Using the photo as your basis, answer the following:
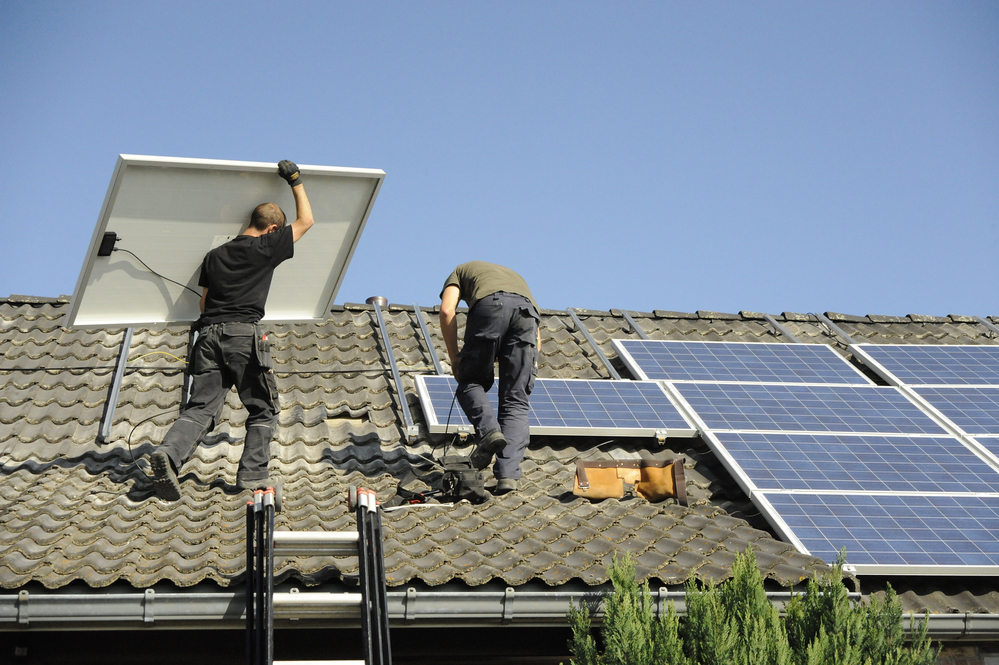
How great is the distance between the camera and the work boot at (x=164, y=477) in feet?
19.6

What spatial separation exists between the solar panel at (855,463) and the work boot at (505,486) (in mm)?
1581

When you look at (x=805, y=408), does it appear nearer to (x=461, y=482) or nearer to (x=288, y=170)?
(x=461, y=482)

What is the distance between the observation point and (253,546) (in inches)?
188

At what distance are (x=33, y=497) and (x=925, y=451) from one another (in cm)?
622

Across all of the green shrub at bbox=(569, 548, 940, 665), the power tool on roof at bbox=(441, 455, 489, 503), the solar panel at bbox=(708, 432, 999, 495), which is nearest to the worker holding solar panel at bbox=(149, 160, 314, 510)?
the power tool on roof at bbox=(441, 455, 489, 503)

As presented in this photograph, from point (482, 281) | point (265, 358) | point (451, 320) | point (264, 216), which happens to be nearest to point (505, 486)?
point (451, 320)

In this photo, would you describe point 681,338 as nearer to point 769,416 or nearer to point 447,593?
point 769,416

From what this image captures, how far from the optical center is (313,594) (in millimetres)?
4762

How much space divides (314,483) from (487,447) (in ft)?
4.09

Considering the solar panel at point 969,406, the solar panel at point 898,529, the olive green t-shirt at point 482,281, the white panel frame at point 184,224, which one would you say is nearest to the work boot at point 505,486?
the olive green t-shirt at point 482,281

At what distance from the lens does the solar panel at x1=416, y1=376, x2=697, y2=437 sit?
778cm

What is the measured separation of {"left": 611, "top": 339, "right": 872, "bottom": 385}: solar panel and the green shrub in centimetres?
403

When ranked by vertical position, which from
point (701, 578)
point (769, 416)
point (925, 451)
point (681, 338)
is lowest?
point (701, 578)

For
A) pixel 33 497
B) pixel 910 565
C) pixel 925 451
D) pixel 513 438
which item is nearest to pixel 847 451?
pixel 925 451
